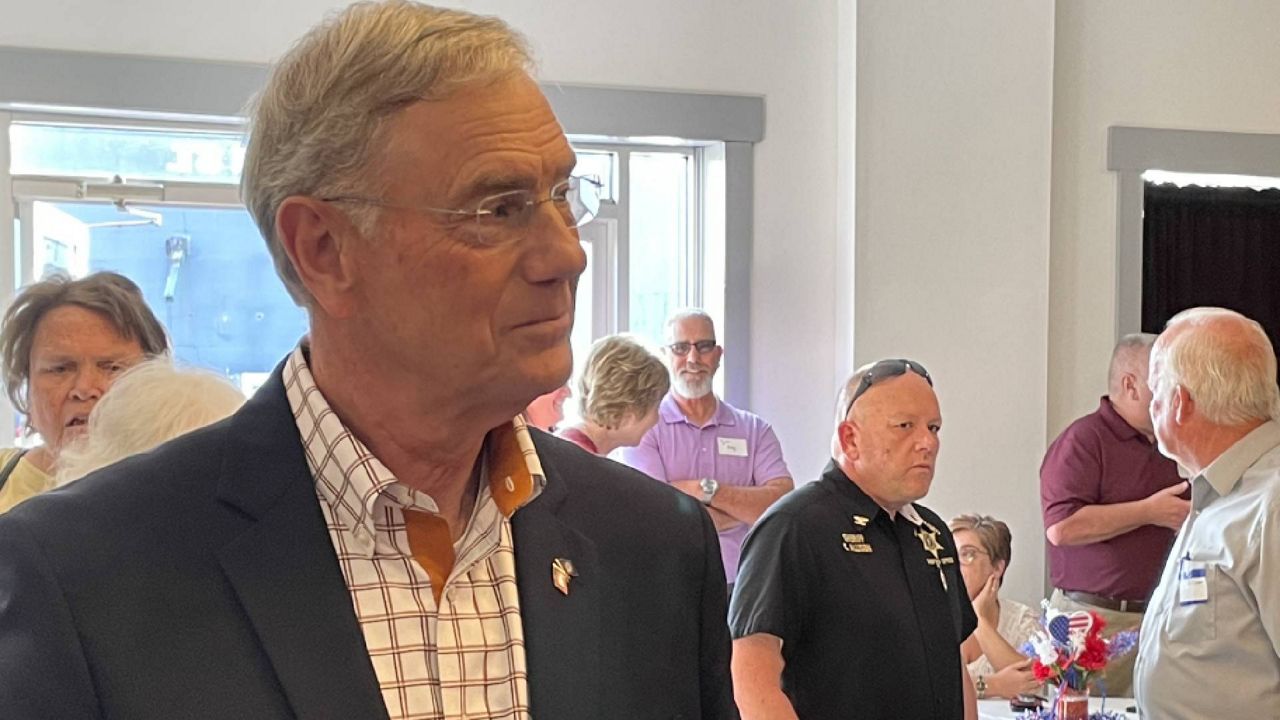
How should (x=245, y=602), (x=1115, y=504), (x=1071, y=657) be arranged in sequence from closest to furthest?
(x=245, y=602) < (x=1071, y=657) < (x=1115, y=504)

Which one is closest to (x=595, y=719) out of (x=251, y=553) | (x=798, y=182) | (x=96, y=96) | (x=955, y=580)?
(x=251, y=553)

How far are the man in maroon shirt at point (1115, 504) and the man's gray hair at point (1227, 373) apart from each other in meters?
1.67

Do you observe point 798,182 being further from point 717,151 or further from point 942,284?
point 942,284

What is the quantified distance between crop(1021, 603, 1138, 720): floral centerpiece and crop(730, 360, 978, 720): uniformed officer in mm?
377

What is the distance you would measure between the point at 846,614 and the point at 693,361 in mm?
2326

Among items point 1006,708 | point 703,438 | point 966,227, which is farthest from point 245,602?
point 966,227

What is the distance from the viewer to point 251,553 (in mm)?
996

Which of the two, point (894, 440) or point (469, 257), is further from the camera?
point (894, 440)

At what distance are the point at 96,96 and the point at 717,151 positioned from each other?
2.40 meters

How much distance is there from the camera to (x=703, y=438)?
15.9ft

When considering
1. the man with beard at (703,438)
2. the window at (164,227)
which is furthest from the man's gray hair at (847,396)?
the window at (164,227)

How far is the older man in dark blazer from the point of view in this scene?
0.95 meters

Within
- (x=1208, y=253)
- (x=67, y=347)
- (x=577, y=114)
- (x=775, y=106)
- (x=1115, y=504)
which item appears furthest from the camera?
(x=1208, y=253)

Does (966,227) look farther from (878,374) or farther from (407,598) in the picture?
(407,598)
